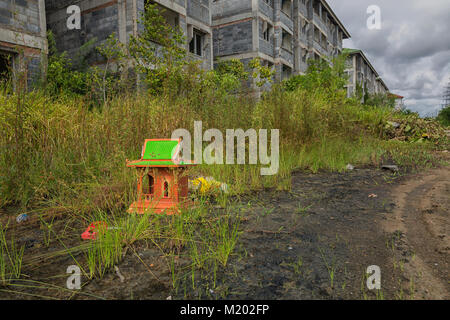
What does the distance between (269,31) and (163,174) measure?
51.4 ft

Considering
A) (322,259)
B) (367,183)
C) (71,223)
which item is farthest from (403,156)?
(71,223)

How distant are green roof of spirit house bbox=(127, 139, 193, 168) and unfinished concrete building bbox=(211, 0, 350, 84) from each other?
36.0 ft

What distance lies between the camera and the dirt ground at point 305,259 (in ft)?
3.75

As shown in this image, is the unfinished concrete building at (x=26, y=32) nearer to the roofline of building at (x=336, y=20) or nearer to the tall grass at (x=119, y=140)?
the tall grass at (x=119, y=140)

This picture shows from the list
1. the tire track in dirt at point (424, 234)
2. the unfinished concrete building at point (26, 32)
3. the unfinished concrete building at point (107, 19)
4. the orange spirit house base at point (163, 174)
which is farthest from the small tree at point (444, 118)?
the unfinished concrete building at point (26, 32)

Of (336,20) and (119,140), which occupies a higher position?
(336,20)

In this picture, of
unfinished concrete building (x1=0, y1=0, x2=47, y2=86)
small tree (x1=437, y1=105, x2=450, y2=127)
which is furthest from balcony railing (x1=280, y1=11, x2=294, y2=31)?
unfinished concrete building (x1=0, y1=0, x2=47, y2=86)

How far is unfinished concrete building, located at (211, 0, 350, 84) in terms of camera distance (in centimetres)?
1401

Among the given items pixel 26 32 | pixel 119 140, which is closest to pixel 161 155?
pixel 119 140

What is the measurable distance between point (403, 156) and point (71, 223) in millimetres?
5894

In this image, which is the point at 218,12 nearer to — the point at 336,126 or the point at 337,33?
the point at 336,126

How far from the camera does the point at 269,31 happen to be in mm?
15703

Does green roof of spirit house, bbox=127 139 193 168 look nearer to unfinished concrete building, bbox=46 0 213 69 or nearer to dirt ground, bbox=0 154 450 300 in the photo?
dirt ground, bbox=0 154 450 300

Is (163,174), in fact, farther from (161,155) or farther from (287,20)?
(287,20)
